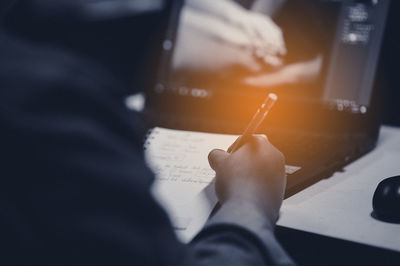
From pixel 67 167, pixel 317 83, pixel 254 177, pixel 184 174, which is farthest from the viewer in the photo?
pixel 317 83

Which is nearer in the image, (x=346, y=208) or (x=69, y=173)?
(x=69, y=173)

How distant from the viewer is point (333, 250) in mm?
536

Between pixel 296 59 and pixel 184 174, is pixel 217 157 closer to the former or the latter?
pixel 184 174

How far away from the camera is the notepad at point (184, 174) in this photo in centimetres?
56

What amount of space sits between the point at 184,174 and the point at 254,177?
0.18 m

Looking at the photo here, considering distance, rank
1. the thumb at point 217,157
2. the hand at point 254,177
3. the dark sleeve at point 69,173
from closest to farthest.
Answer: the dark sleeve at point 69,173
the hand at point 254,177
the thumb at point 217,157

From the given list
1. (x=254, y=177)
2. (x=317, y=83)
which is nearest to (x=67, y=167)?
(x=254, y=177)

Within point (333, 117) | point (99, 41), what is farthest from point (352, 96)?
point (99, 41)

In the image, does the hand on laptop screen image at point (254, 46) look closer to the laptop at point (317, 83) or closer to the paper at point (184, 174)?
the laptop at point (317, 83)

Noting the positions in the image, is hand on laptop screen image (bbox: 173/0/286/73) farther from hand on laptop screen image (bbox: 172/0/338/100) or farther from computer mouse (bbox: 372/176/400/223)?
computer mouse (bbox: 372/176/400/223)

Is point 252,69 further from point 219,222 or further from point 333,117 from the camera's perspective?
point 219,222

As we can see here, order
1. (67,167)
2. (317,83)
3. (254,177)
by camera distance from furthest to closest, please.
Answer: (317,83) < (254,177) < (67,167)

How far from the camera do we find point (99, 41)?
8.59ft

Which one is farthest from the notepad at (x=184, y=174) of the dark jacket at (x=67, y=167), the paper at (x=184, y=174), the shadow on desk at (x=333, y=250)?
the dark jacket at (x=67, y=167)
